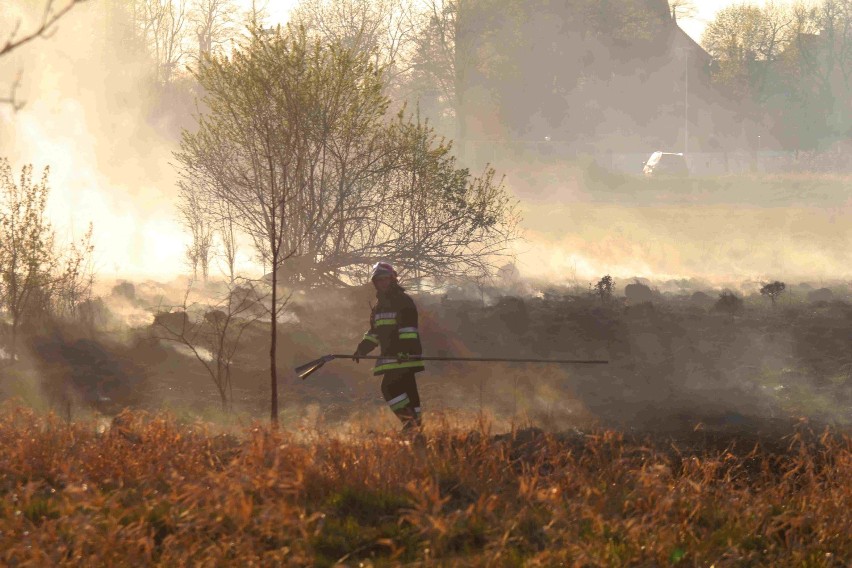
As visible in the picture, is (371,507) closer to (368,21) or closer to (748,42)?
(368,21)

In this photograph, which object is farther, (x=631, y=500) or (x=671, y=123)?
(x=671, y=123)

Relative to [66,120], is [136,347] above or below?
below

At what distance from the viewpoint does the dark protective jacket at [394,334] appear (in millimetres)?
10172

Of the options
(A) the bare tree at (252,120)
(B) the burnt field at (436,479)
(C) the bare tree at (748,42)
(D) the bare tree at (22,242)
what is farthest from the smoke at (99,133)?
(C) the bare tree at (748,42)

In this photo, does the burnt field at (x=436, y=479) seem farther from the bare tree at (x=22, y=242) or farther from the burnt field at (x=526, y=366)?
the bare tree at (x=22, y=242)

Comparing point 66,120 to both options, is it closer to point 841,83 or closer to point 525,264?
point 525,264

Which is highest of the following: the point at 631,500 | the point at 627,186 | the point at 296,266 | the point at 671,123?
the point at 671,123

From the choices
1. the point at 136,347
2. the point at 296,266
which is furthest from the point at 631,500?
the point at 296,266

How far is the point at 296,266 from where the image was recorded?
64.3ft

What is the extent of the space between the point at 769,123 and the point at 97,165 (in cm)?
3341

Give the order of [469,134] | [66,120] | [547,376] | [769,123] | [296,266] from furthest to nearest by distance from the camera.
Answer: [769,123] < [469,134] < [66,120] < [296,266] < [547,376]

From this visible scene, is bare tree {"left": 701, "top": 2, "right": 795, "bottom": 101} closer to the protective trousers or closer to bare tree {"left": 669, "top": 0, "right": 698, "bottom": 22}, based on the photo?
bare tree {"left": 669, "top": 0, "right": 698, "bottom": 22}

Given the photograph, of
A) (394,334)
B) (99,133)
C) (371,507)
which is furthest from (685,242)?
(371,507)

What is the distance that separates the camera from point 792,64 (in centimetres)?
5903
